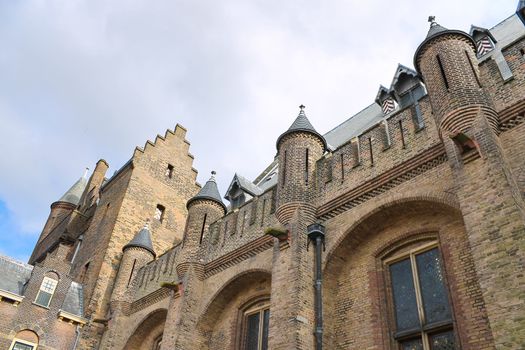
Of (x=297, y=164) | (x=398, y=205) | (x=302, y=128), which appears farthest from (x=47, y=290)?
(x=398, y=205)

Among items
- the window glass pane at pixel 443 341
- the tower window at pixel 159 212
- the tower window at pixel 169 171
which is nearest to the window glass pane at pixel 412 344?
the window glass pane at pixel 443 341

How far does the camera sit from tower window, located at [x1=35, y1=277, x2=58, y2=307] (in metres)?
19.5

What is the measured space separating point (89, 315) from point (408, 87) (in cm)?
1649

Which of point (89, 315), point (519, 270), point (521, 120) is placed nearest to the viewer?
point (519, 270)

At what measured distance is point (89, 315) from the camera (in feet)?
65.8

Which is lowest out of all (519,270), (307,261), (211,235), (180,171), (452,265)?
(519,270)

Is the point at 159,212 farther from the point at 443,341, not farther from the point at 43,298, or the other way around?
the point at 443,341

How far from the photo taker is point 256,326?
43.7 feet

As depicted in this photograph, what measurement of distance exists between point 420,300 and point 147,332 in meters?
12.2

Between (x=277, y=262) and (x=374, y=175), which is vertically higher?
(x=374, y=175)

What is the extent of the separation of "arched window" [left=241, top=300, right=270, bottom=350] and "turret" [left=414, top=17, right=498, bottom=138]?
726 centimetres

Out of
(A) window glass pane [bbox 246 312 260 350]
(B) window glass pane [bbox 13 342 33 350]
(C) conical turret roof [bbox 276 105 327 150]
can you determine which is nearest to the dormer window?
(C) conical turret roof [bbox 276 105 327 150]

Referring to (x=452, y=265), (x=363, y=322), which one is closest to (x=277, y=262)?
(x=363, y=322)

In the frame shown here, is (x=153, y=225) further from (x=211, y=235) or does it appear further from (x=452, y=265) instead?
(x=452, y=265)
